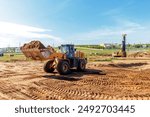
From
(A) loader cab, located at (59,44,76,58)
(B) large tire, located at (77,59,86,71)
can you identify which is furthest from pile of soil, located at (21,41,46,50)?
(B) large tire, located at (77,59,86,71)

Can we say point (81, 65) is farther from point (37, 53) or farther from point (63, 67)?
point (37, 53)

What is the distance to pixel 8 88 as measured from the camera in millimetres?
13109

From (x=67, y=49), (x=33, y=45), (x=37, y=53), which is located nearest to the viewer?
(x=37, y=53)

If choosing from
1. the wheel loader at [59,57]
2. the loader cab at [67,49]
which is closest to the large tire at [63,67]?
the wheel loader at [59,57]

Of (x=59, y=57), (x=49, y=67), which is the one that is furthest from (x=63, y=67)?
(x=49, y=67)

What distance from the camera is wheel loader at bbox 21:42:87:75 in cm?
1689

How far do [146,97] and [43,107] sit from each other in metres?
4.93

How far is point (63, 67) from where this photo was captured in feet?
59.3

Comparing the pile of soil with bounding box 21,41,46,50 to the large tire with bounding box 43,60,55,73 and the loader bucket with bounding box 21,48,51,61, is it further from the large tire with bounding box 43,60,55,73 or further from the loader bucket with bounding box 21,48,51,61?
the large tire with bounding box 43,60,55,73

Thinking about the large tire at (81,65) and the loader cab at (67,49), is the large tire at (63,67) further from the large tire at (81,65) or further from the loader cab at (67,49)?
the large tire at (81,65)

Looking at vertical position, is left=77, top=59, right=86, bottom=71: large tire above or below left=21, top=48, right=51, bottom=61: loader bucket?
below

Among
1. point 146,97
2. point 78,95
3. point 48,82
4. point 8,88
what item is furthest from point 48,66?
point 146,97

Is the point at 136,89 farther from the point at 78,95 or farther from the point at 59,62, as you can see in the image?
the point at 59,62

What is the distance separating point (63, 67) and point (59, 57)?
918 millimetres
